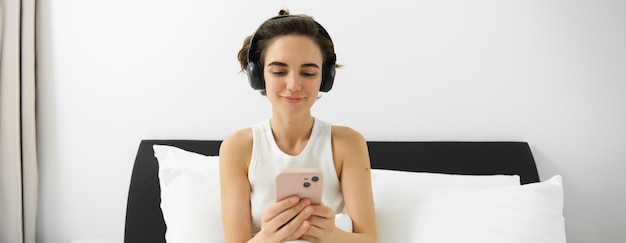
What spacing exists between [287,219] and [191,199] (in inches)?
18.3

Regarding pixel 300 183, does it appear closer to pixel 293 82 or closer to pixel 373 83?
pixel 293 82

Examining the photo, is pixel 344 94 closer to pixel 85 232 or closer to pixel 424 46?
pixel 424 46

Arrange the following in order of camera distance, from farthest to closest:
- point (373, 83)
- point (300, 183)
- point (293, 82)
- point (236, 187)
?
point (373, 83) → point (236, 187) → point (293, 82) → point (300, 183)

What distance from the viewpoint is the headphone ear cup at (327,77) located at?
4.20ft

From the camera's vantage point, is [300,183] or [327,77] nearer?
[300,183]

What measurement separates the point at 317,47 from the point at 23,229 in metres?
1.45

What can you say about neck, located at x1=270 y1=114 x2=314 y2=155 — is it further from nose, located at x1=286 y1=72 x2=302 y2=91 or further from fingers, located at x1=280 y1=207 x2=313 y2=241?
fingers, located at x1=280 y1=207 x2=313 y2=241

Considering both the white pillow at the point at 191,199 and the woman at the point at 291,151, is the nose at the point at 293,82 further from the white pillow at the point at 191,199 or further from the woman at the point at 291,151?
the white pillow at the point at 191,199

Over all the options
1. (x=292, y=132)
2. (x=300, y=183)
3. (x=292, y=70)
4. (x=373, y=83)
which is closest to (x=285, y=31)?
(x=292, y=70)

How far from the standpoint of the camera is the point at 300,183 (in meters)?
1.08

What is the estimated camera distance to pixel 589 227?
1800 millimetres

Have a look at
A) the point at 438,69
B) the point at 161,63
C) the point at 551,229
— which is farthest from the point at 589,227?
the point at 161,63

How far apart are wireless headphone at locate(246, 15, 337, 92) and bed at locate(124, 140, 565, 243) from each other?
1.26 ft

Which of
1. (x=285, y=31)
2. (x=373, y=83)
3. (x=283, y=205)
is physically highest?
(x=285, y=31)
